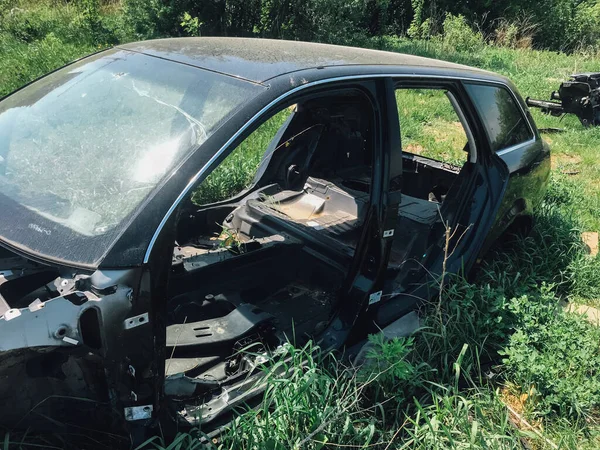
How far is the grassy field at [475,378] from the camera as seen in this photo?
2170 millimetres

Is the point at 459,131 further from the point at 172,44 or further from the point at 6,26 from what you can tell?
the point at 6,26

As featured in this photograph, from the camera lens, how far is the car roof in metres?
2.17

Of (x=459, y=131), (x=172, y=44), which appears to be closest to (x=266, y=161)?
(x=172, y=44)

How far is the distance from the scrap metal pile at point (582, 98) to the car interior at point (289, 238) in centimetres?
497

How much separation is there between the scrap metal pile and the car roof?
590cm

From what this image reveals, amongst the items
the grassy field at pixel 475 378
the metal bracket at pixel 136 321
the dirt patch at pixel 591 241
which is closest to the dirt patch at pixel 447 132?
the dirt patch at pixel 591 241

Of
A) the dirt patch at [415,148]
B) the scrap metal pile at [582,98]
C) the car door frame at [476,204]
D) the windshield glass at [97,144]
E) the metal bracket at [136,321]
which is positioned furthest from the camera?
the scrap metal pile at [582,98]

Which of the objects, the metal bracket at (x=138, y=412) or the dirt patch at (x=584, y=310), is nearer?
the metal bracket at (x=138, y=412)

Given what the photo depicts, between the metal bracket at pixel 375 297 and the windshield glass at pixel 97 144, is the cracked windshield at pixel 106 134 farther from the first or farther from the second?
the metal bracket at pixel 375 297

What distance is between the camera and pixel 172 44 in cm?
266

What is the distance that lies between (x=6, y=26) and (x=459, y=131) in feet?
27.8

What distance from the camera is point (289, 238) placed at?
3.36 meters

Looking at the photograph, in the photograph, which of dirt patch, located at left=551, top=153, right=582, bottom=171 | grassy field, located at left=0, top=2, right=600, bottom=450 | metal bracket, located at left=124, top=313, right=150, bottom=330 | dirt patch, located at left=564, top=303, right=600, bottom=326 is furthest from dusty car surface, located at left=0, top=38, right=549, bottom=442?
dirt patch, located at left=551, top=153, right=582, bottom=171

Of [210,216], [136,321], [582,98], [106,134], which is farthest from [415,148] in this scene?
[136,321]
